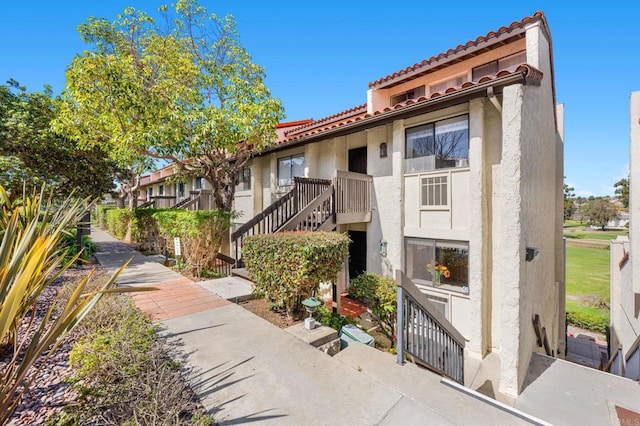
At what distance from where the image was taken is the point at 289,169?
12180 mm

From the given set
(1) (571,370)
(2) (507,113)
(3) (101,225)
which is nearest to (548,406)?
(1) (571,370)

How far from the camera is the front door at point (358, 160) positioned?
10.9 metres

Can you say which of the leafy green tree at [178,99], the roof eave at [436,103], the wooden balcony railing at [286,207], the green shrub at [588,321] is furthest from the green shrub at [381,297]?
the green shrub at [588,321]

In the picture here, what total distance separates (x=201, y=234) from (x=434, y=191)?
24.1ft

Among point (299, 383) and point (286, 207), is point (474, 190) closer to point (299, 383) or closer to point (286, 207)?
point (286, 207)

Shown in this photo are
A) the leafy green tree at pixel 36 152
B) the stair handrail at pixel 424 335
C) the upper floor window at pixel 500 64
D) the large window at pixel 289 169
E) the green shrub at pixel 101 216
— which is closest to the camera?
the stair handrail at pixel 424 335

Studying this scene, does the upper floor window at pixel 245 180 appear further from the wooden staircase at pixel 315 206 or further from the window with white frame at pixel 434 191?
the window with white frame at pixel 434 191

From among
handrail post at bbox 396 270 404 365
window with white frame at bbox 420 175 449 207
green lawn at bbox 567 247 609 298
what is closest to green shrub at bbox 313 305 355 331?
handrail post at bbox 396 270 404 365

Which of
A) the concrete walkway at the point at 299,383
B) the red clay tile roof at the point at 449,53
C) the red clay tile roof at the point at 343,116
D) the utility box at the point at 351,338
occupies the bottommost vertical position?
the utility box at the point at 351,338

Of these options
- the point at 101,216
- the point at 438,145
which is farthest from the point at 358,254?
the point at 101,216

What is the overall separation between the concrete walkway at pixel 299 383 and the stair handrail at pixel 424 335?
0.60 m

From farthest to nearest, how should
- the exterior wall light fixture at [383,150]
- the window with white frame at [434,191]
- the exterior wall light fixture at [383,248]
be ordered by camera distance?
the exterior wall light fixture at [383,150] → the exterior wall light fixture at [383,248] → the window with white frame at [434,191]

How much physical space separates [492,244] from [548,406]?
349cm

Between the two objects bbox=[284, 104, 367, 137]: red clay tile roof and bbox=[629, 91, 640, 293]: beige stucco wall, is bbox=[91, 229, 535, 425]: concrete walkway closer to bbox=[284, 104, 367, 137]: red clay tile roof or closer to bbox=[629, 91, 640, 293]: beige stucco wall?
bbox=[629, 91, 640, 293]: beige stucco wall
